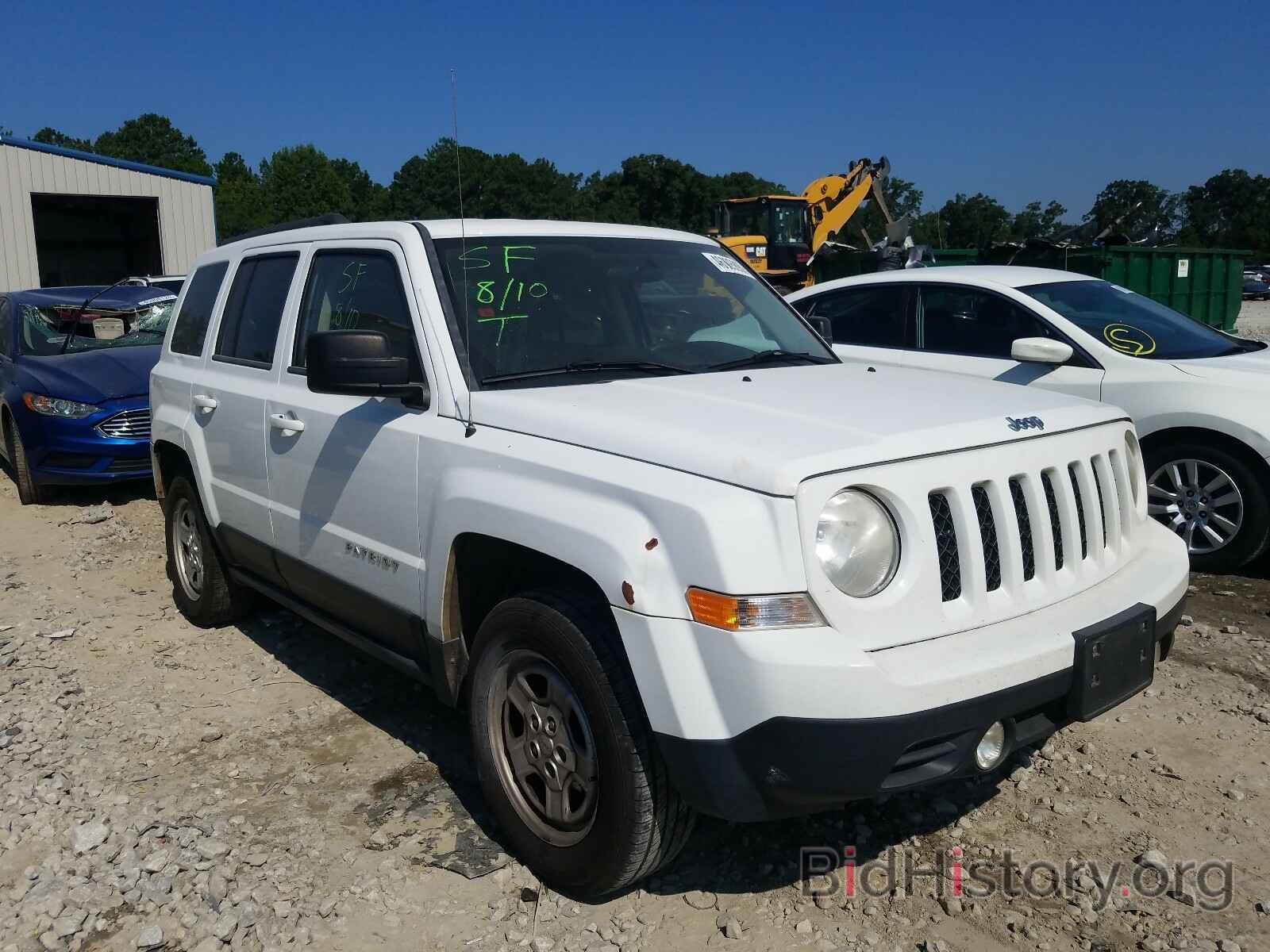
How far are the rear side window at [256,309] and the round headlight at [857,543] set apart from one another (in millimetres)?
2786

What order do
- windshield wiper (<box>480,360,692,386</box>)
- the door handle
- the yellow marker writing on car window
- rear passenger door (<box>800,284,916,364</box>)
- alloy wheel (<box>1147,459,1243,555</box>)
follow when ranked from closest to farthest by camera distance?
windshield wiper (<box>480,360,692,386</box>)
the door handle
alloy wheel (<box>1147,459,1243,555</box>)
the yellow marker writing on car window
rear passenger door (<box>800,284,916,364</box>)

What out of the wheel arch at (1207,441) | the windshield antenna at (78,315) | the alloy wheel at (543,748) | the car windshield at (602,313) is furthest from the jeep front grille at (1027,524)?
the windshield antenna at (78,315)

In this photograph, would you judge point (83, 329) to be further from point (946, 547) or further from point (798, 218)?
point (798, 218)

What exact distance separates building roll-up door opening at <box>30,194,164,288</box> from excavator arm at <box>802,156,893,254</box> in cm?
1691

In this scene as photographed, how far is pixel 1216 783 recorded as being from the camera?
12.0 feet

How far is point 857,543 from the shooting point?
8.52 ft

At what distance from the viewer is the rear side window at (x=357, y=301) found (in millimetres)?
3674

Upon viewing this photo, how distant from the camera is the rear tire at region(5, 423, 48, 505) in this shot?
29.1 feet

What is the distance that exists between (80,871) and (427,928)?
1.19 meters

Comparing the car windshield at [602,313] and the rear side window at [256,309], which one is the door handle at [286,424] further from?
the car windshield at [602,313]

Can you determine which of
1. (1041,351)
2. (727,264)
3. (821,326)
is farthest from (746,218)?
(727,264)

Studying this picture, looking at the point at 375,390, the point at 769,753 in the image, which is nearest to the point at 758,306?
the point at 375,390

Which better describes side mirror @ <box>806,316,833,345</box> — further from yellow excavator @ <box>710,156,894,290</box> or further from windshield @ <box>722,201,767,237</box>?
windshield @ <box>722,201,767,237</box>

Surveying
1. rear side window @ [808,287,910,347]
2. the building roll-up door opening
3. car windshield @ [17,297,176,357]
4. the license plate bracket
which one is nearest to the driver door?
rear side window @ [808,287,910,347]
